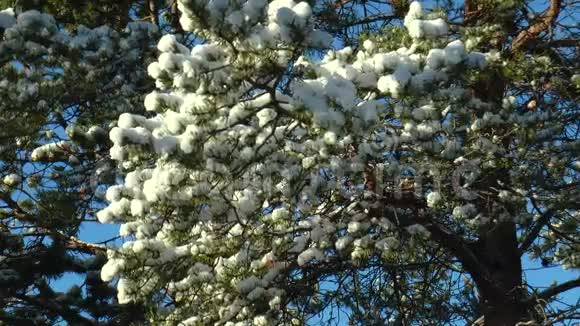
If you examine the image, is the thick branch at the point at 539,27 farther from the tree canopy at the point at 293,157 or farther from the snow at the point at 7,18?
the snow at the point at 7,18

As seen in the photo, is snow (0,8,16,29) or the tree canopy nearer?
the tree canopy

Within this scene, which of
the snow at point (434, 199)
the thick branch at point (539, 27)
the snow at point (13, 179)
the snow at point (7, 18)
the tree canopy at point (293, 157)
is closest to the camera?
the tree canopy at point (293, 157)

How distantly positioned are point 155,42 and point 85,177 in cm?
144

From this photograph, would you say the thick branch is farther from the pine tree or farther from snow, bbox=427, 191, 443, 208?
the pine tree

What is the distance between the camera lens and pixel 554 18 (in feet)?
24.1

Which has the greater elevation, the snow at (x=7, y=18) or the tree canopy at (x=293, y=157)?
the snow at (x=7, y=18)

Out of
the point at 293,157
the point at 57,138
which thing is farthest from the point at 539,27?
the point at 57,138

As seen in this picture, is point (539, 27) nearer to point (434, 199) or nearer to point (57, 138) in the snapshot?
point (434, 199)

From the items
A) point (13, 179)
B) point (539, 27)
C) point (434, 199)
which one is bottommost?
point (434, 199)

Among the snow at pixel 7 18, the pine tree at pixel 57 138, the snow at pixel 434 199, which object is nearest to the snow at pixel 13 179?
the pine tree at pixel 57 138

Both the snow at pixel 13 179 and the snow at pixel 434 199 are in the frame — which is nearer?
the snow at pixel 434 199

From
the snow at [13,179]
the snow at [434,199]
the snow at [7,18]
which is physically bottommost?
the snow at [434,199]

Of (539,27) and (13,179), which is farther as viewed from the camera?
(13,179)

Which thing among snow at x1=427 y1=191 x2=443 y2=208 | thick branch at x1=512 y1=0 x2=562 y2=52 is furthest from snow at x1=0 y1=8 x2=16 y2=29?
thick branch at x1=512 y1=0 x2=562 y2=52
